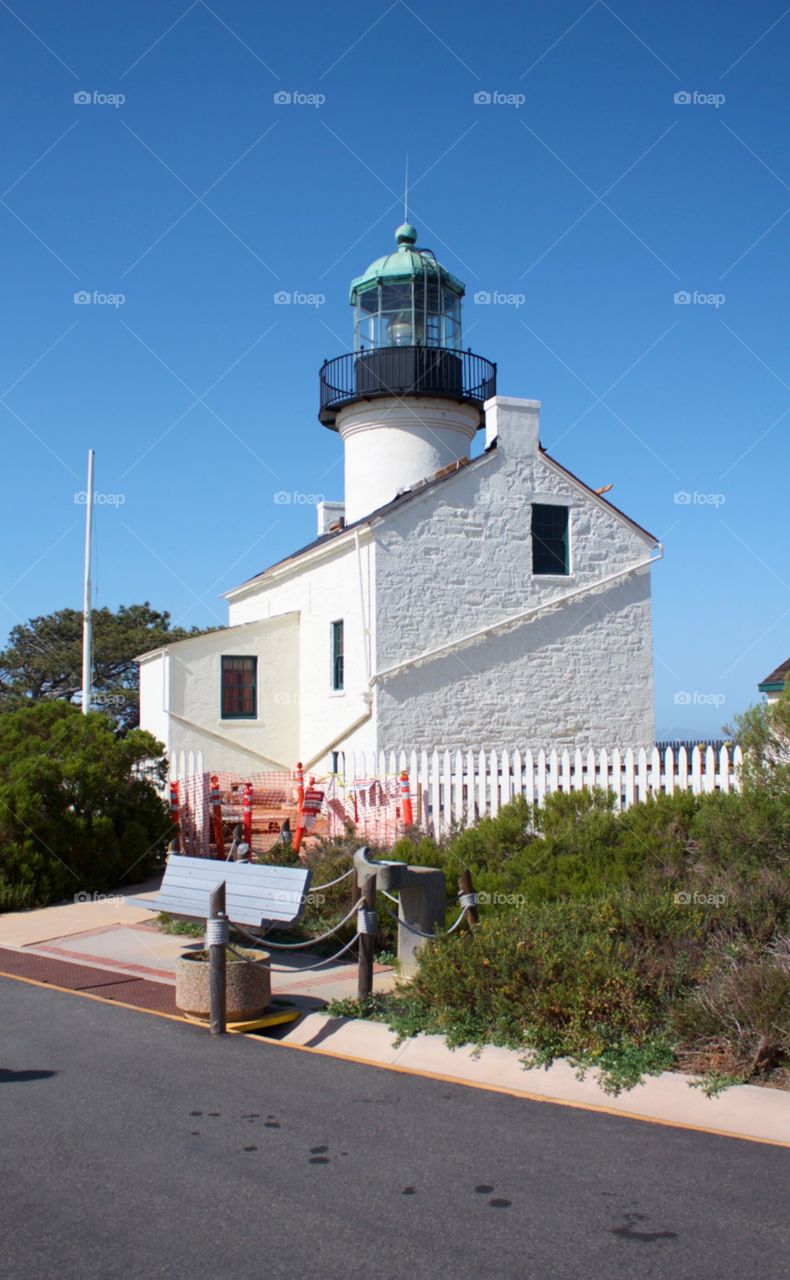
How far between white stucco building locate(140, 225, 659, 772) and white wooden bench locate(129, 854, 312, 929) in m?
11.4

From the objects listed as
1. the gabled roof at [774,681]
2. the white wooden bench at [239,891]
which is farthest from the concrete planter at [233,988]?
the gabled roof at [774,681]

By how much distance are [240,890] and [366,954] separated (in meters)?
1.52

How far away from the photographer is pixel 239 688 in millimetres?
23812

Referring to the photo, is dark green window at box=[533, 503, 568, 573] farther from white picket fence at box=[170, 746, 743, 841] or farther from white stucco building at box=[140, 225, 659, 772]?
white picket fence at box=[170, 746, 743, 841]

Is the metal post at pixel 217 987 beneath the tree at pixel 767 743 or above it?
beneath

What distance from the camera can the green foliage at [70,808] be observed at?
1295cm

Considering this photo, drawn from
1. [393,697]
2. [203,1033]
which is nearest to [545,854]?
[203,1033]

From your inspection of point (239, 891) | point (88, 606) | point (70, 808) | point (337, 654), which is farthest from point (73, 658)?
point (239, 891)

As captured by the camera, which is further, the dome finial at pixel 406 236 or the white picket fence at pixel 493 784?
the dome finial at pixel 406 236

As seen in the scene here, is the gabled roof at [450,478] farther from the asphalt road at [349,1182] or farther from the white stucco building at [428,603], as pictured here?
the asphalt road at [349,1182]

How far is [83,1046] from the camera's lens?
23.7ft

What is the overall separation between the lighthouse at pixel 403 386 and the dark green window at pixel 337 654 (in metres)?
3.13

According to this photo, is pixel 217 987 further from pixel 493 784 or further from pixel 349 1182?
pixel 493 784

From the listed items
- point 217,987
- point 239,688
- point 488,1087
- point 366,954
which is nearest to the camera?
point 488,1087
